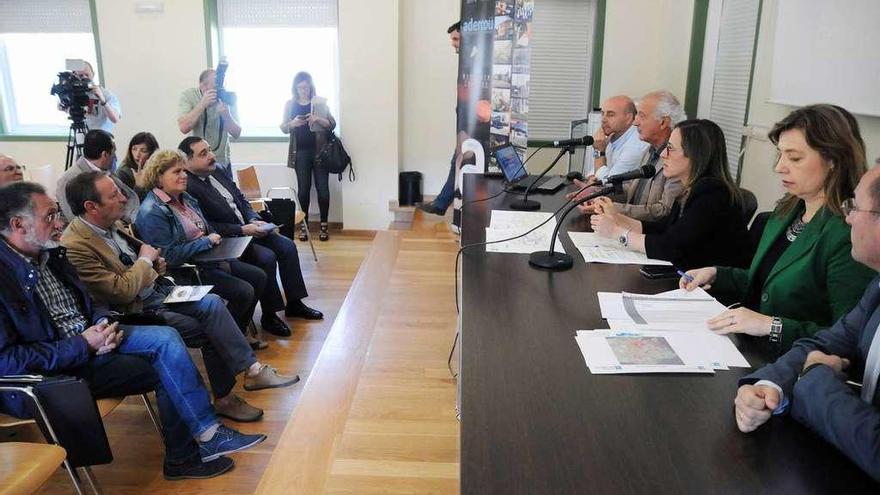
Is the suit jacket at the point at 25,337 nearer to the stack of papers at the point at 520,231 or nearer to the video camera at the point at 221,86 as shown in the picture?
the stack of papers at the point at 520,231

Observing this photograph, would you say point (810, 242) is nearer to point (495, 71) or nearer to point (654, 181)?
point (654, 181)

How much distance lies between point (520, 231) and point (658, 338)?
3.15 feet

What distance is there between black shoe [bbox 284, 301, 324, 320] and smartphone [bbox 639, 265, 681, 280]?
8.12 feet

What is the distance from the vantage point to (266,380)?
9.73 feet

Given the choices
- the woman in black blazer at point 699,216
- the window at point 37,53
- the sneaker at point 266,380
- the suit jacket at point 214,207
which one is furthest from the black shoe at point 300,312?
the window at point 37,53

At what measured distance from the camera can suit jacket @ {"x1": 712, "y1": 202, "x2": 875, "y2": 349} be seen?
138cm

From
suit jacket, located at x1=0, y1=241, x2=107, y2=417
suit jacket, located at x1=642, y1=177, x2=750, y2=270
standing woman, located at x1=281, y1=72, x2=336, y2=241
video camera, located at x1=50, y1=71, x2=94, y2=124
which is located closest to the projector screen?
suit jacket, located at x1=642, y1=177, x2=750, y2=270

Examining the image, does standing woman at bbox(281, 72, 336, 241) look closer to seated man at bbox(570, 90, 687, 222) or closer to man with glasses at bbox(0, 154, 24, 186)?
man with glasses at bbox(0, 154, 24, 186)

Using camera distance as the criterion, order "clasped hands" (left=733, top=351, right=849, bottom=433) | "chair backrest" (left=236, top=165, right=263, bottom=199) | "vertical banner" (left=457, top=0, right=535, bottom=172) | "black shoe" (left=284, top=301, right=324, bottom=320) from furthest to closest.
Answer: "chair backrest" (left=236, top=165, right=263, bottom=199) < "vertical banner" (left=457, top=0, right=535, bottom=172) < "black shoe" (left=284, top=301, right=324, bottom=320) < "clasped hands" (left=733, top=351, right=849, bottom=433)

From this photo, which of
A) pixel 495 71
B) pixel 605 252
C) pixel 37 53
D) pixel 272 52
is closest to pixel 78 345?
pixel 605 252

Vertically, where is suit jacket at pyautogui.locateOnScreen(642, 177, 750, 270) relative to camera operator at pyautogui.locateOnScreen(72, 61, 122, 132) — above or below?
below

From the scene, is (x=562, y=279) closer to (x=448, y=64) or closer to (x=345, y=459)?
(x=345, y=459)

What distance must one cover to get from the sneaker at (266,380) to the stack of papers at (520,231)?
1.35m

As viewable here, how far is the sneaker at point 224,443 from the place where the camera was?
2361 mm
